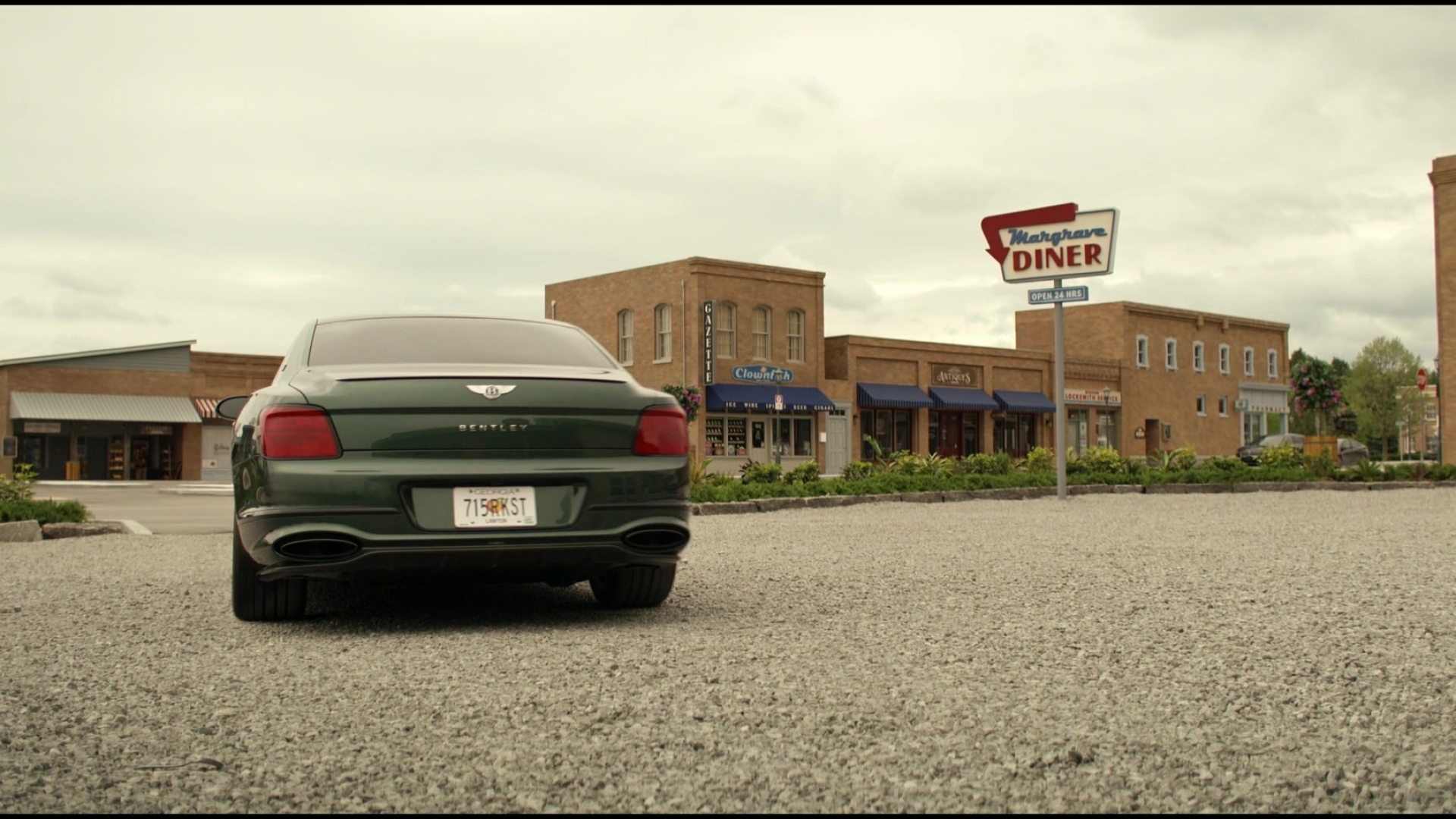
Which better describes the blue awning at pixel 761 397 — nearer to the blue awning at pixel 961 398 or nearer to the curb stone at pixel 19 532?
the blue awning at pixel 961 398

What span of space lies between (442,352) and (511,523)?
43.4 inches

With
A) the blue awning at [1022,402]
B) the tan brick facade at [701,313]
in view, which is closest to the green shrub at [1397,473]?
the tan brick facade at [701,313]

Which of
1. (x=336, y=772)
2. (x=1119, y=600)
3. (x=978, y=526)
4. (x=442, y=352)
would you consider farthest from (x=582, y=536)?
(x=978, y=526)

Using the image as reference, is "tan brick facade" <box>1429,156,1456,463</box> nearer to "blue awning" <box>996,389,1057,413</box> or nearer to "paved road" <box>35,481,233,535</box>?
"blue awning" <box>996,389,1057,413</box>

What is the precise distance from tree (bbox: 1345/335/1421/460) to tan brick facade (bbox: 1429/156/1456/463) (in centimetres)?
5246

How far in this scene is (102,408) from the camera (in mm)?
42062

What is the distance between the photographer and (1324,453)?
2638 cm

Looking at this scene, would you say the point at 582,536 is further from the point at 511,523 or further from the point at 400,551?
the point at 400,551

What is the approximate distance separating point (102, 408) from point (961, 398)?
31953 millimetres

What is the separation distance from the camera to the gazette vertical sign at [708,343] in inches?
1599

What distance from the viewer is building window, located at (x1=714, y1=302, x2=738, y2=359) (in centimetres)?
4159

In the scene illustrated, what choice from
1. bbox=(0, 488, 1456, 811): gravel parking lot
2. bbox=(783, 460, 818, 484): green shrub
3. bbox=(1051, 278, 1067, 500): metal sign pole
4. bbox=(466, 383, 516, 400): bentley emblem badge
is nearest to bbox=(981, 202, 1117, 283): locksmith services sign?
bbox=(1051, 278, 1067, 500): metal sign pole

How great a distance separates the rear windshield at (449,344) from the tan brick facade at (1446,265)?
32.9 metres

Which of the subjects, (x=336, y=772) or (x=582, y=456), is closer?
(x=336, y=772)
